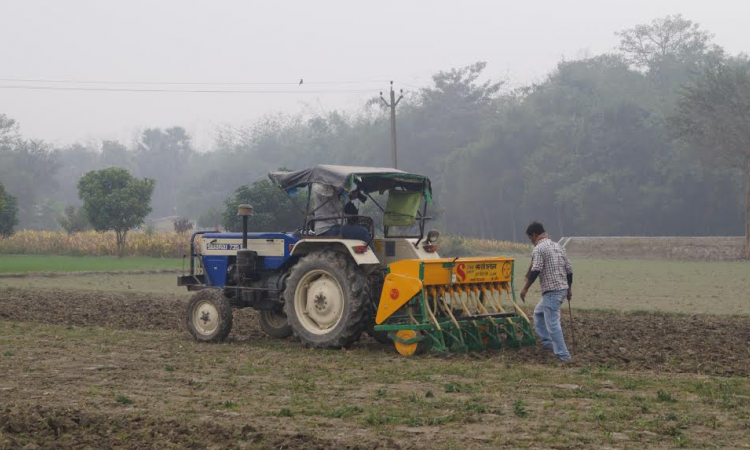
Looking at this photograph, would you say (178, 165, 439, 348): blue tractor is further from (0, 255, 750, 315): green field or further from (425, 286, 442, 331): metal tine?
(0, 255, 750, 315): green field

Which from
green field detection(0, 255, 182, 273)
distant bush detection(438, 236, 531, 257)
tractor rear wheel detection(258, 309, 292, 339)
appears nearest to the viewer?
tractor rear wheel detection(258, 309, 292, 339)

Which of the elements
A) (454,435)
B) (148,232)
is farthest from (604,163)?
(454,435)

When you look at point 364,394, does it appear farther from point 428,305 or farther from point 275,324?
point 275,324

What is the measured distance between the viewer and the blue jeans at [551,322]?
9836 mm

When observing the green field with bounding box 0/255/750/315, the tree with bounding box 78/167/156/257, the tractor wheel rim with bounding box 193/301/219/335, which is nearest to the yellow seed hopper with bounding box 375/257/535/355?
the tractor wheel rim with bounding box 193/301/219/335

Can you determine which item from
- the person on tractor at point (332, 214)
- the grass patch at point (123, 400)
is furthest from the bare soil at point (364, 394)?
the person on tractor at point (332, 214)

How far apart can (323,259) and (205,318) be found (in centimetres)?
212

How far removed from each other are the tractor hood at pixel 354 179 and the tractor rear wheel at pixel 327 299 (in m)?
0.88

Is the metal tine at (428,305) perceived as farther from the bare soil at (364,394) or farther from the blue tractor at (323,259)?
the blue tractor at (323,259)

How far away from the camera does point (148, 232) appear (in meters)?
45.7

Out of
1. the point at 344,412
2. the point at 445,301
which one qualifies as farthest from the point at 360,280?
the point at 344,412

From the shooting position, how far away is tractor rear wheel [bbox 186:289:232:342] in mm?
11531

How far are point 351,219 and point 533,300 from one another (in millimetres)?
8046

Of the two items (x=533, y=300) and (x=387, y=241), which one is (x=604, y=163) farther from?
(x=387, y=241)
